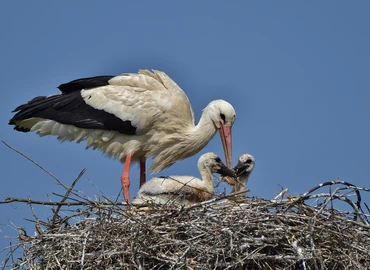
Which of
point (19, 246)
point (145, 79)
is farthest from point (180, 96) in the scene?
point (19, 246)

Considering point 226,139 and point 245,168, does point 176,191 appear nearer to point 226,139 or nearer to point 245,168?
point 245,168

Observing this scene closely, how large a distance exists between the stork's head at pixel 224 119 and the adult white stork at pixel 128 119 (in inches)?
0.5

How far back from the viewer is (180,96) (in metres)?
10.5

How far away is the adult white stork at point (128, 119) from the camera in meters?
10.4

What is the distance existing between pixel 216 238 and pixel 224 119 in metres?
2.92

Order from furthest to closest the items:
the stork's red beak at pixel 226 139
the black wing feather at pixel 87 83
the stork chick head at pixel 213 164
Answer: the black wing feather at pixel 87 83, the stork's red beak at pixel 226 139, the stork chick head at pixel 213 164

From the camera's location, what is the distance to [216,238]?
7.45 m

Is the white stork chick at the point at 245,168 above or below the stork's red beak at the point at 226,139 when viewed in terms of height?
below

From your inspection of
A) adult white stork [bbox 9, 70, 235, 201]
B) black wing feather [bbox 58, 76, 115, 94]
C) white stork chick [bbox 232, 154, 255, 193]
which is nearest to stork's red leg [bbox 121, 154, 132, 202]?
adult white stork [bbox 9, 70, 235, 201]

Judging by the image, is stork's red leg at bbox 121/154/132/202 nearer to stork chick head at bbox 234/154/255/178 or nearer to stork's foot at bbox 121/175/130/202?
stork's foot at bbox 121/175/130/202

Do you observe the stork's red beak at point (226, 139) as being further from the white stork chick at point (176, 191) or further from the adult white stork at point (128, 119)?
the white stork chick at point (176, 191)

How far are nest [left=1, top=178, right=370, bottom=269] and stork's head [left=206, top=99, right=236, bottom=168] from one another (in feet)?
7.70

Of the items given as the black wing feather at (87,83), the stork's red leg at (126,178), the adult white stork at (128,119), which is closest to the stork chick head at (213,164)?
the adult white stork at (128,119)

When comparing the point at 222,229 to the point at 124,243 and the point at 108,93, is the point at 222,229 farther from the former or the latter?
the point at 108,93
